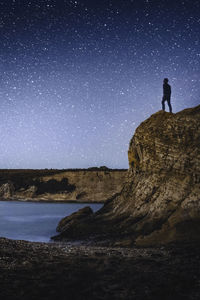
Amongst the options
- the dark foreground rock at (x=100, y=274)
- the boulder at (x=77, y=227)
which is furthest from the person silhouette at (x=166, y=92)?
the dark foreground rock at (x=100, y=274)

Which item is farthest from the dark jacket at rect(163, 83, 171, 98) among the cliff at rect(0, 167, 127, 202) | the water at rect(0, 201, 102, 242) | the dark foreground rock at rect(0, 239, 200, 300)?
the cliff at rect(0, 167, 127, 202)

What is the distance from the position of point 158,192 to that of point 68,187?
136ft

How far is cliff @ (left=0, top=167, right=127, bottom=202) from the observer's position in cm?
5256

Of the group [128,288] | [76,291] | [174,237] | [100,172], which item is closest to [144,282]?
[128,288]

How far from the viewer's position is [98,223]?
1611 centimetres

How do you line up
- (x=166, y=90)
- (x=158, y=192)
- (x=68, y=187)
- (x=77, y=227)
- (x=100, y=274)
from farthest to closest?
(x=68, y=187), (x=166, y=90), (x=77, y=227), (x=158, y=192), (x=100, y=274)

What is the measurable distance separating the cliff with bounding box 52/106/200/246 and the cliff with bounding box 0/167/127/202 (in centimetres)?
3489

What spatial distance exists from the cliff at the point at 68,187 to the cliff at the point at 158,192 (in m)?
34.9

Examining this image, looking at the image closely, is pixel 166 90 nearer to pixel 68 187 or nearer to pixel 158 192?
pixel 158 192

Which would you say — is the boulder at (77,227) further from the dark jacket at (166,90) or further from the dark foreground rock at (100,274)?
the dark jacket at (166,90)

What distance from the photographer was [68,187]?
54.5 metres

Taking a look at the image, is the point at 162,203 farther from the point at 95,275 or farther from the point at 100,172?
the point at 100,172

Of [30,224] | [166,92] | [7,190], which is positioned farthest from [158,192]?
[7,190]

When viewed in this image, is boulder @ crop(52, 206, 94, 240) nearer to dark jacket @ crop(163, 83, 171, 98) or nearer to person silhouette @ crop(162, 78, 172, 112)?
person silhouette @ crop(162, 78, 172, 112)
